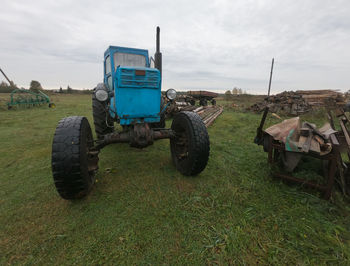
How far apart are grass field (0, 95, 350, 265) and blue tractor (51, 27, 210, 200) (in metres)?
0.34

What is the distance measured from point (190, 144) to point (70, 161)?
1.56 m

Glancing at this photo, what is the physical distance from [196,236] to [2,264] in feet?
5.47

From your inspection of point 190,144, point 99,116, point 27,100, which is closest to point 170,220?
point 190,144

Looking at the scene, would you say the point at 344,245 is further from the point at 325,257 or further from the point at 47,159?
the point at 47,159

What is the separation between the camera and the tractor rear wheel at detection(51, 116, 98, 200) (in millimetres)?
1804

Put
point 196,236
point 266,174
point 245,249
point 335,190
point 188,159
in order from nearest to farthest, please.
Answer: point 245,249
point 196,236
point 335,190
point 188,159
point 266,174

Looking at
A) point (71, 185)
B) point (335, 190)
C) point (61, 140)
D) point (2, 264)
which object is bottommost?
point (2, 264)

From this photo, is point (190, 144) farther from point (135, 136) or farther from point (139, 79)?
point (139, 79)

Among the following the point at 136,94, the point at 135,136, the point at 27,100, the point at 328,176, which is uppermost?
the point at 136,94

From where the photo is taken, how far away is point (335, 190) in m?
2.36

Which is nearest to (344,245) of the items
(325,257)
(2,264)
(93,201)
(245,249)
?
(325,257)

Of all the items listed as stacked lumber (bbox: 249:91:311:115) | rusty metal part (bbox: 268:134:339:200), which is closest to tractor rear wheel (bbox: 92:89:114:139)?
rusty metal part (bbox: 268:134:339:200)

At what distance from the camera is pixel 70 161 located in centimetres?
181

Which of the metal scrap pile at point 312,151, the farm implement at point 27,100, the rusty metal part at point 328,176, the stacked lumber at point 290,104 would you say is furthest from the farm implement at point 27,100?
the stacked lumber at point 290,104
